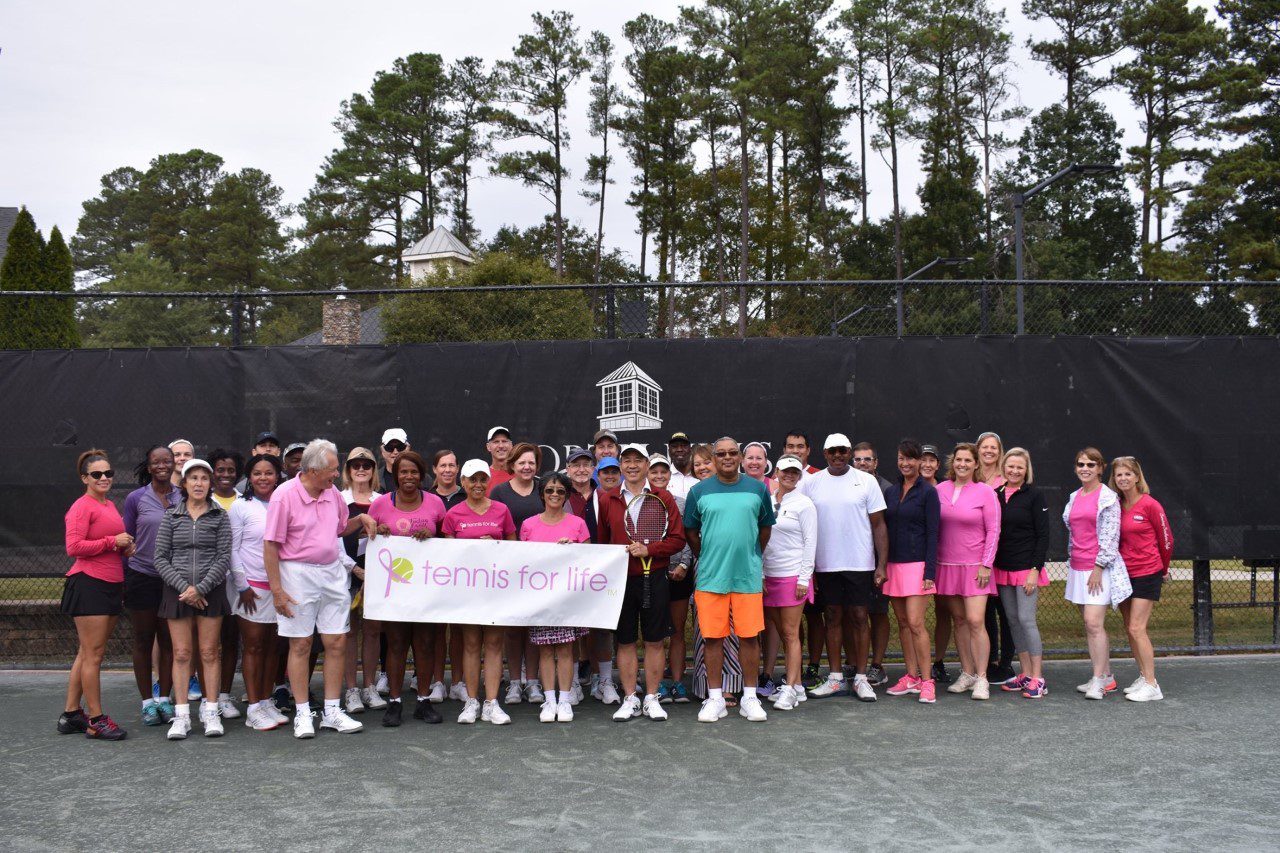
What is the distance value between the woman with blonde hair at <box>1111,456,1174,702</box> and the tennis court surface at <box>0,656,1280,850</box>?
0.30m

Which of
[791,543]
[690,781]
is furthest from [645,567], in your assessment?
[690,781]

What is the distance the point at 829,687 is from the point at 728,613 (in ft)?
3.44

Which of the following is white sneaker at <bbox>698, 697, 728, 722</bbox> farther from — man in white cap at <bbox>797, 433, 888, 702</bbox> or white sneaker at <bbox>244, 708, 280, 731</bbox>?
white sneaker at <bbox>244, 708, 280, 731</bbox>

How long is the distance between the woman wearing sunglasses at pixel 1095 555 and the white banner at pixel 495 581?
10.2 ft

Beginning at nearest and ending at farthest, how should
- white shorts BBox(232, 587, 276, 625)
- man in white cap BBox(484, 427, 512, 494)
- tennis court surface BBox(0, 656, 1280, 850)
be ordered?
tennis court surface BBox(0, 656, 1280, 850) → white shorts BBox(232, 587, 276, 625) → man in white cap BBox(484, 427, 512, 494)

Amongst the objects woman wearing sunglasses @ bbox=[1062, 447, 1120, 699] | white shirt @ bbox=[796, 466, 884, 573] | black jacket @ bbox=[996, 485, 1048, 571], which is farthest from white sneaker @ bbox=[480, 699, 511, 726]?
woman wearing sunglasses @ bbox=[1062, 447, 1120, 699]

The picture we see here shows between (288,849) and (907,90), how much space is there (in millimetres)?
39393

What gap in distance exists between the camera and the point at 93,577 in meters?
5.93

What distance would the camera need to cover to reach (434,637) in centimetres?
663

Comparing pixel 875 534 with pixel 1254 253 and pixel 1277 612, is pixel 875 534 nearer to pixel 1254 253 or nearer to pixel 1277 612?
pixel 1277 612

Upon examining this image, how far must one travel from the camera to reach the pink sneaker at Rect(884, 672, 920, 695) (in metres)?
7.00

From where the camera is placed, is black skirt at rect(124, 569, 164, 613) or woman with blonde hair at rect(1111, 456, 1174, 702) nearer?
black skirt at rect(124, 569, 164, 613)

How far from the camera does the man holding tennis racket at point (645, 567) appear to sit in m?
6.44

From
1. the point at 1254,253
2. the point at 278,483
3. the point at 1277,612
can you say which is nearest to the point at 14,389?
the point at 278,483
